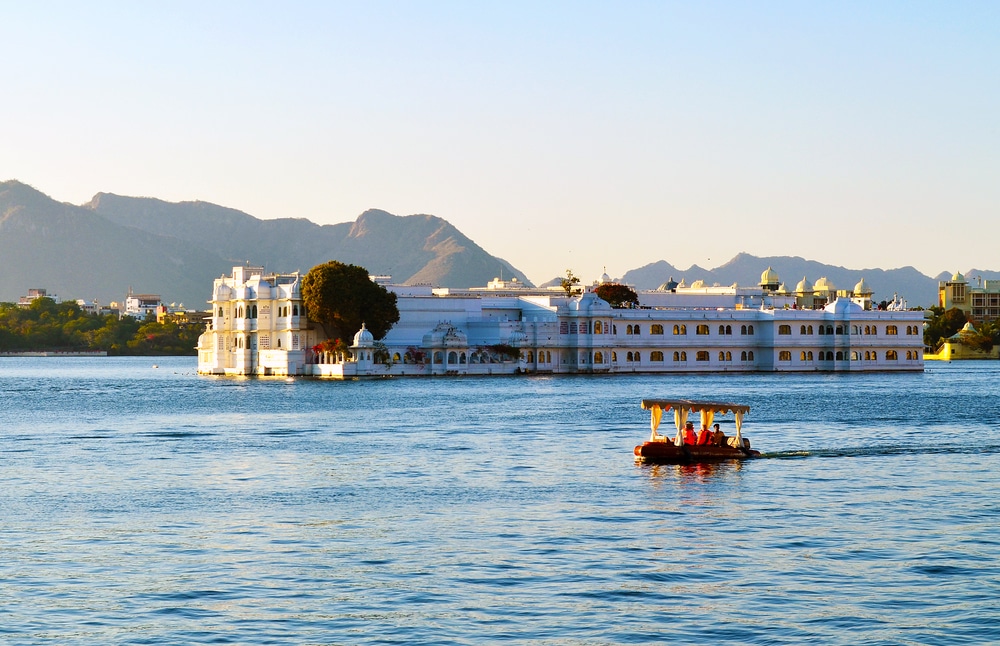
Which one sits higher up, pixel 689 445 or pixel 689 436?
pixel 689 436

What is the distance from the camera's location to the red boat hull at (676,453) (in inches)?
1720

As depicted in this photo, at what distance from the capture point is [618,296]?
150000 mm

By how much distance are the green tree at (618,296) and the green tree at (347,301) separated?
35.5m

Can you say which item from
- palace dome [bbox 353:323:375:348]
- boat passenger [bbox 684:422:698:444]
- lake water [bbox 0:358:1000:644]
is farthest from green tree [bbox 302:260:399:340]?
boat passenger [bbox 684:422:698:444]

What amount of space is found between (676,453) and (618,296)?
10659 cm

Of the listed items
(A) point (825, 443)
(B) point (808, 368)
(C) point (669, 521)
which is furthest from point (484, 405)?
(B) point (808, 368)

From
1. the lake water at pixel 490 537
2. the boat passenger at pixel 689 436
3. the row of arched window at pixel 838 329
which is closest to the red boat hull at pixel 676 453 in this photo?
the boat passenger at pixel 689 436

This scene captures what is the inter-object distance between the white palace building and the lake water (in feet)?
201

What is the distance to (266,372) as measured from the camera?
411 ft

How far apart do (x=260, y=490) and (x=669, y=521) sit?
1170cm

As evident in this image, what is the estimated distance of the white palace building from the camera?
122 m

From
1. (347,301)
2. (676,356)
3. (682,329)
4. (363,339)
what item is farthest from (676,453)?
(682,329)

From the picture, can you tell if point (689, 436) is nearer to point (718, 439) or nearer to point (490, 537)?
point (718, 439)

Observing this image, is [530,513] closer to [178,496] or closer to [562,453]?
[178,496]
